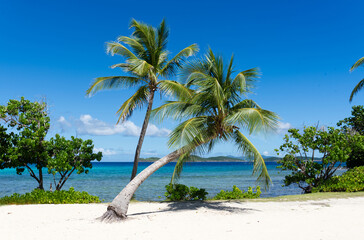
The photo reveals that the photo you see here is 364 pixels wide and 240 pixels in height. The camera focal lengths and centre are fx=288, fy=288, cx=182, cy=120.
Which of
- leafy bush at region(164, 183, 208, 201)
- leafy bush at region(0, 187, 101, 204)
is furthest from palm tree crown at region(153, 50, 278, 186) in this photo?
leafy bush at region(0, 187, 101, 204)

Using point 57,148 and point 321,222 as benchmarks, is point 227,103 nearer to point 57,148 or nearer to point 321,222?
point 321,222

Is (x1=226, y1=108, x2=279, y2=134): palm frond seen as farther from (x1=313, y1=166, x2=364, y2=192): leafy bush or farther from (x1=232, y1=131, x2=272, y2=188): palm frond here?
(x1=313, y1=166, x2=364, y2=192): leafy bush

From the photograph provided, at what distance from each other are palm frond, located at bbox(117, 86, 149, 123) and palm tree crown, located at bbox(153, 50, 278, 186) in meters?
2.96

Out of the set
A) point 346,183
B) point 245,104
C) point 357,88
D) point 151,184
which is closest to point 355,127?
point 357,88

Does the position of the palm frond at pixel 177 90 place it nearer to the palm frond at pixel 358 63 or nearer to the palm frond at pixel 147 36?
the palm frond at pixel 147 36

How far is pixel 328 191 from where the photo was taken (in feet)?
41.0

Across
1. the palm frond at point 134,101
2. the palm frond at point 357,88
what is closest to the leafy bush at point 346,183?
the palm frond at point 357,88

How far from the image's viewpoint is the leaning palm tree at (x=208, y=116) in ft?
25.2

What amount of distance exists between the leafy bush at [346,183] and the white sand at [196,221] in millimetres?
2350

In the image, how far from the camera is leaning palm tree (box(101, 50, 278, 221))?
7672mm

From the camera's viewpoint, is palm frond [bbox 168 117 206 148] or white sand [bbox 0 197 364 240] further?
palm frond [bbox 168 117 206 148]

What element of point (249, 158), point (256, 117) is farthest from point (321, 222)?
point (256, 117)

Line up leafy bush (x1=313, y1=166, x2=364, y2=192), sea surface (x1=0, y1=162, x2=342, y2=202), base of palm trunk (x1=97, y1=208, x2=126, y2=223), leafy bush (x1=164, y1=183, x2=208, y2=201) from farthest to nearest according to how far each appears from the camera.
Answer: sea surface (x1=0, y1=162, x2=342, y2=202) → leafy bush (x1=313, y1=166, x2=364, y2=192) → leafy bush (x1=164, y1=183, x2=208, y2=201) → base of palm trunk (x1=97, y1=208, x2=126, y2=223)

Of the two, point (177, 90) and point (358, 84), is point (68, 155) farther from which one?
point (358, 84)
